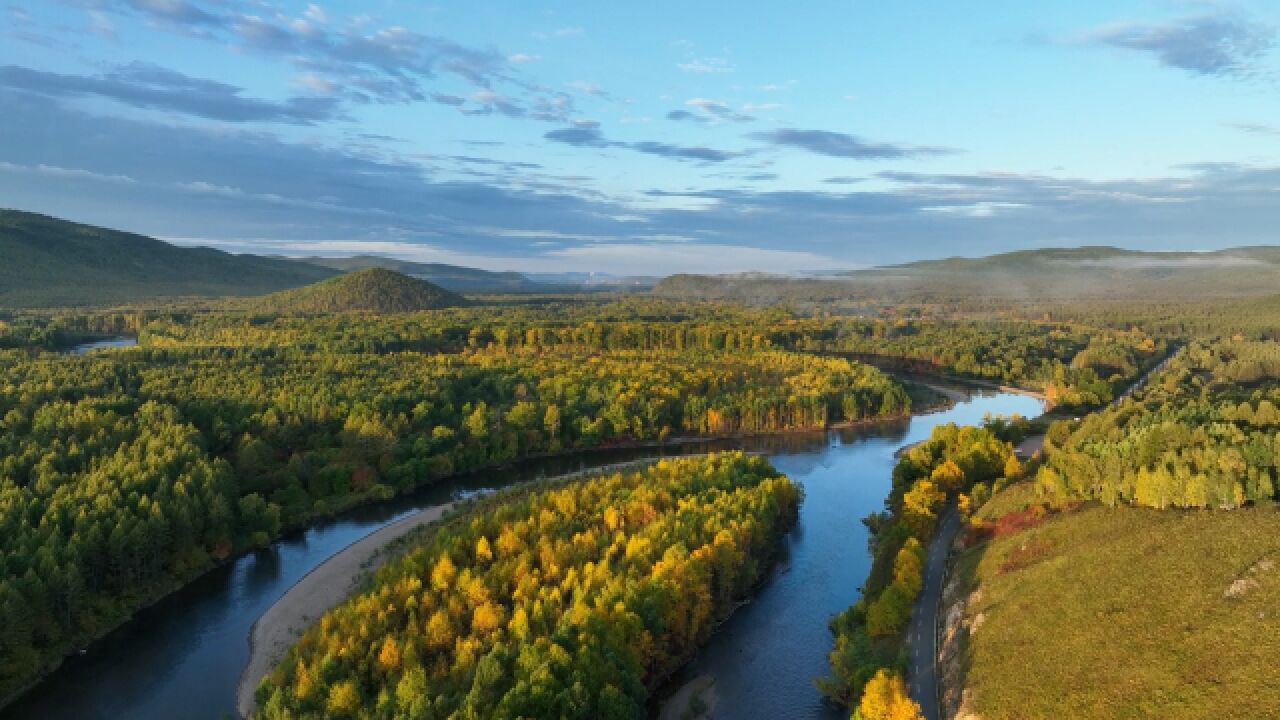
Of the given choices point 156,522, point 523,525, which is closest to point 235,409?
point 156,522

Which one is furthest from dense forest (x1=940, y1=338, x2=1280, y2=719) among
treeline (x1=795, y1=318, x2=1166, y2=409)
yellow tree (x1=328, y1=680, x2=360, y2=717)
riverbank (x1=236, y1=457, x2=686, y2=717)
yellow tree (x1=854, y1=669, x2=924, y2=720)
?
treeline (x1=795, y1=318, x2=1166, y2=409)

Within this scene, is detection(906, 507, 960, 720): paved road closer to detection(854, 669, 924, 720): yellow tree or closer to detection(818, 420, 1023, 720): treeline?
detection(818, 420, 1023, 720): treeline

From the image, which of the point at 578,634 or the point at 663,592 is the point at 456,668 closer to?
the point at 578,634

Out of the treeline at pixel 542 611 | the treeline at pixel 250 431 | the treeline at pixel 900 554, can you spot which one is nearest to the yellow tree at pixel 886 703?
the treeline at pixel 900 554

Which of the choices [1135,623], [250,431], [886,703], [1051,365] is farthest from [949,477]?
[1051,365]

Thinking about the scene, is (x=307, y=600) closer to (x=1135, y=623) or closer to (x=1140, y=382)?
(x=1135, y=623)
